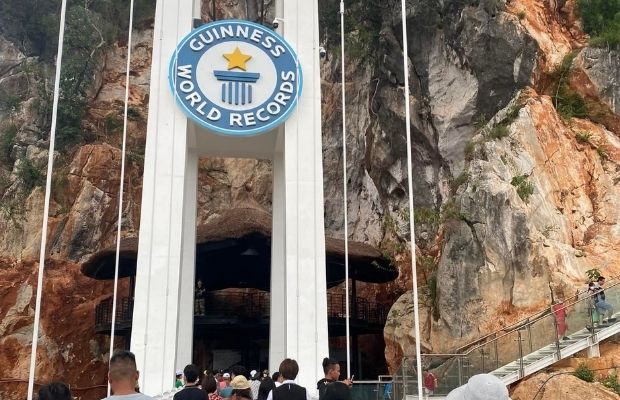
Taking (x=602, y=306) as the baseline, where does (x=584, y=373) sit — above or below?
below

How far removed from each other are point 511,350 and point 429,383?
2176 millimetres

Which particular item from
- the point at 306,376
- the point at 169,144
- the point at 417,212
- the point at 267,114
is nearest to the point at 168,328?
the point at 306,376

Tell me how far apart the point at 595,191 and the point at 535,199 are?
2555 millimetres

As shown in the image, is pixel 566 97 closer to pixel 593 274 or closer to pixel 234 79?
pixel 593 274

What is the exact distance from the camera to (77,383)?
91.0 feet

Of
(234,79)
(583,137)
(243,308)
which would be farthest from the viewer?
(243,308)

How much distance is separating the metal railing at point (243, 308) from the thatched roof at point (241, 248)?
4.93 feet

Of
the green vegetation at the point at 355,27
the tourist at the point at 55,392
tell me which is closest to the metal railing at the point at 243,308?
the green vegetation at the point at 355,27

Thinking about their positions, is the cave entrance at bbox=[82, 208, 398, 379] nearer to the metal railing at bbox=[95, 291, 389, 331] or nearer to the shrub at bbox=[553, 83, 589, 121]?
the metal railing at bbox=[95, 291, 389, 331]

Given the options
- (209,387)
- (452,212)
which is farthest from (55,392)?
(452,212)

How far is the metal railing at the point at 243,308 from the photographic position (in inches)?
1020

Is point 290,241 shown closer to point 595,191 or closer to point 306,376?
point 306,376

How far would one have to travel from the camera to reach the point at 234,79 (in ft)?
48.3

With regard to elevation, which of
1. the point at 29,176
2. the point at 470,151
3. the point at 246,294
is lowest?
the point at 246,294
